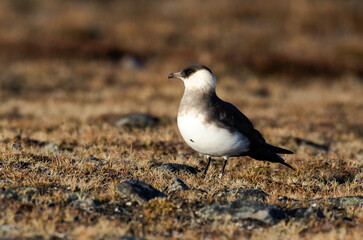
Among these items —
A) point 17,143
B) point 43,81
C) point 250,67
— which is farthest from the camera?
point 250,67

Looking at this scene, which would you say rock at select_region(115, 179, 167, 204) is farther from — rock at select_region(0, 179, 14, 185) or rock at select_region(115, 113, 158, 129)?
rock at select_region(115, 113, 158, 129)

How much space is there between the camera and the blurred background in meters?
17.2

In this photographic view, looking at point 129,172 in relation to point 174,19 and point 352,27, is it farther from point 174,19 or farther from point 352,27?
point 352,27

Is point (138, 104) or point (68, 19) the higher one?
point (68, 19)

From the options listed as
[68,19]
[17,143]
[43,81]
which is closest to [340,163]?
[17,143]

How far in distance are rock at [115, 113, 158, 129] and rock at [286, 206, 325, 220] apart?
7.13 metres

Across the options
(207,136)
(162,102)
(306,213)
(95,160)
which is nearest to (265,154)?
(207,136)

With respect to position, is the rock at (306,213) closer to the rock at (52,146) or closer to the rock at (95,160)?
the rock at (95,160)

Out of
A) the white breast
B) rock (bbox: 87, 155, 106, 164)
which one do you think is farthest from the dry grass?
the white breast

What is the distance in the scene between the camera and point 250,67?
75.4 feet

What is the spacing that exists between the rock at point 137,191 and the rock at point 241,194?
769 millimetres

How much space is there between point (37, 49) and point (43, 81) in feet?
13.5

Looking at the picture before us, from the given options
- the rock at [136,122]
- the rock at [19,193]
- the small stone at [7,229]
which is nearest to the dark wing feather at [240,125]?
the rock at [19,193]

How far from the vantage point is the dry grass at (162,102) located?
17.4 ft
